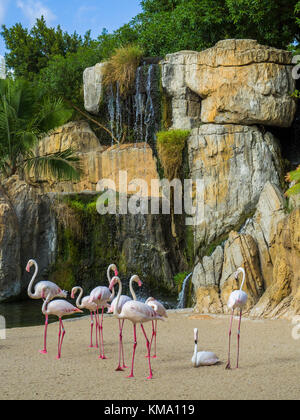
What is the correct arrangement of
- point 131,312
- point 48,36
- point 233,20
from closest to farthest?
1. point 131,312
2. point 233,20
3. point 48,36

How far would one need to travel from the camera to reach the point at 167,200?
14.8 metres

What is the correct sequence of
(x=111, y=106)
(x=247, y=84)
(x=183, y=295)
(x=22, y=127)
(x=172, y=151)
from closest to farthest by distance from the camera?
(x=183, y=295) < (x=247, y=84) < (x=172, y=151) < (x=22, y=127) < (x=111, y=106)

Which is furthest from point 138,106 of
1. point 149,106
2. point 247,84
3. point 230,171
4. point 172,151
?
point 230,171

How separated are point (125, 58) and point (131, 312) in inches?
462

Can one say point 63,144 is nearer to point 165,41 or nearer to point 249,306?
point 165,41

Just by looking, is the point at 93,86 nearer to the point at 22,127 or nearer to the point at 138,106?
the point at 138,106

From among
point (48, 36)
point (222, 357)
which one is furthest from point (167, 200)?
point (48, 36)

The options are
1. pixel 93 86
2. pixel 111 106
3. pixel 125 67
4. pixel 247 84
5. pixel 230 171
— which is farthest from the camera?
pixel 93 86

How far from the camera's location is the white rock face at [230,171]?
45.2 feet

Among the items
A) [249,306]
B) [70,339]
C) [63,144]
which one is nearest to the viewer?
[70,339]

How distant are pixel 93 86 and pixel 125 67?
1.38 m

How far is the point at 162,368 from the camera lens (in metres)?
7.10

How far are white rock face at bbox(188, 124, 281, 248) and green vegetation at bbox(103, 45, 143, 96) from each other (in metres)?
3.75

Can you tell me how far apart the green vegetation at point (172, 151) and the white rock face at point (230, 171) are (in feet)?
1.30
